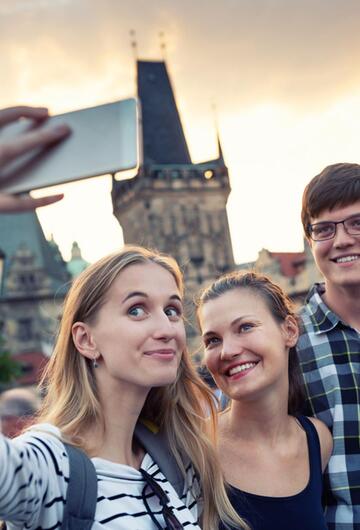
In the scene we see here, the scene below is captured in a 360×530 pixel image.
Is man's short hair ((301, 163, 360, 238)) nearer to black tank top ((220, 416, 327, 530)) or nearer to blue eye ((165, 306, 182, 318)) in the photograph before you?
blue eye ((165, 306, 182, 318))

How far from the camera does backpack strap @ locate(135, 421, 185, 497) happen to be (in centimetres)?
202

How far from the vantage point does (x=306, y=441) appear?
2.50m

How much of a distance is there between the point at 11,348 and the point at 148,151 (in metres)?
11.9

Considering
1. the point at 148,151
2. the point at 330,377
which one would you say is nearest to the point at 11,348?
A: the point at 148,151

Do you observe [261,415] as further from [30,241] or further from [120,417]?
[30,241]

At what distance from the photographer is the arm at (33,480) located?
4.61ft

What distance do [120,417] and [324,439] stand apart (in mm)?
903

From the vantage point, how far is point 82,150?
102 cm

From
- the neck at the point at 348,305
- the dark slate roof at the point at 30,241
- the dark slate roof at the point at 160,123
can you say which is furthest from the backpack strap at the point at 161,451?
the dark slate roof at the point at 30,241

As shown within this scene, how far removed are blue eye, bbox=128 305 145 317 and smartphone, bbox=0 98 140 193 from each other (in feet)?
3.15

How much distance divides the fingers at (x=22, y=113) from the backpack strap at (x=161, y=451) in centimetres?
127

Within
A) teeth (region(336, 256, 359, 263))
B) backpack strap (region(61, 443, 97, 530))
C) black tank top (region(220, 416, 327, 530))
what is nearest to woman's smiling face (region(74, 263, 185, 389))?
backpack strap (region(61, 443, 97, 530))

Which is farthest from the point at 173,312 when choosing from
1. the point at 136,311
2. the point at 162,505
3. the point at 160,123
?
the point at 160,123

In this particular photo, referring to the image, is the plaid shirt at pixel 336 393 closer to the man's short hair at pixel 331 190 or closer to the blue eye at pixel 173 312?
the man's short hair at pixel 331 190
